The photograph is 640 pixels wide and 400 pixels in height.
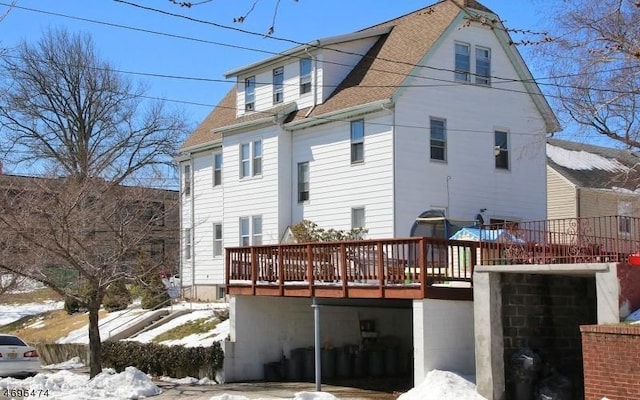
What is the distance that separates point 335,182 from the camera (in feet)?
88.8

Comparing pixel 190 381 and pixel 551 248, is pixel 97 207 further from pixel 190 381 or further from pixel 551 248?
pixel 551 248

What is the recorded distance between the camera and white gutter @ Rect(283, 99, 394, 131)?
25.0 m

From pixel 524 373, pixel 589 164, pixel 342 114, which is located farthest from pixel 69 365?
pixel 589 164

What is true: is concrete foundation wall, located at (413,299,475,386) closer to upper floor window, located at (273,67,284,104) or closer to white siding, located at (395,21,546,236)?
white siding, located at (395,21,546,236)

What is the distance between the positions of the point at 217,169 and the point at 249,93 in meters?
4.01

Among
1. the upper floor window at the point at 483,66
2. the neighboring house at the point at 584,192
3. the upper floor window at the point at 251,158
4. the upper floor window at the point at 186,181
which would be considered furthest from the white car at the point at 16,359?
the neighboring house at the point at 584,192

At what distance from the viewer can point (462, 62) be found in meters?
27.2

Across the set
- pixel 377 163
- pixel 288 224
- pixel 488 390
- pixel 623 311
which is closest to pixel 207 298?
pixel 288 224

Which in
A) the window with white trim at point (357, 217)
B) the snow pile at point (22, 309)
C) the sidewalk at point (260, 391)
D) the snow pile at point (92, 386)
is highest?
the window with white trim at point (357, 217)

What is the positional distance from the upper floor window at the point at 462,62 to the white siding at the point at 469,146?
247 millimetres

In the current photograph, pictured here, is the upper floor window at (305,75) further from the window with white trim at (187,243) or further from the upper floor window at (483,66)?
the window with white trim at (187,243)

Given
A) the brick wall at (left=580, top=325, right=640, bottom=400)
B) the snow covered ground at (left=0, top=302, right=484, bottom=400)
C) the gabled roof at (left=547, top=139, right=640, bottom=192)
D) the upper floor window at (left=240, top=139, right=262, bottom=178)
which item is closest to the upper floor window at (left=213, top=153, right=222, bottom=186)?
the upper floor window at (left=240, top=139, right=262, bottom=178)

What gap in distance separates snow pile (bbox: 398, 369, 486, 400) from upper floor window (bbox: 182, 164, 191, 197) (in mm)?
21462

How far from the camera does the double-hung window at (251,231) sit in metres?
29.9
